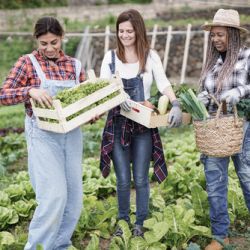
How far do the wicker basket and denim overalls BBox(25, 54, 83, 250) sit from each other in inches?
35.0

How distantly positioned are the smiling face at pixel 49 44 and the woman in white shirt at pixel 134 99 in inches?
22.5

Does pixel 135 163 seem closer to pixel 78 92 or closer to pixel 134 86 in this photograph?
pixel 134 86

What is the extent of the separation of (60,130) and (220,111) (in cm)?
120

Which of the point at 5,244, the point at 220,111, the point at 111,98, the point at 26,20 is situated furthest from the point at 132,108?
the point at 26,20

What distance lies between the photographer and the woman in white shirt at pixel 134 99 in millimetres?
3973

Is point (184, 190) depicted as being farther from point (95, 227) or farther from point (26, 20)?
point (26, 20)

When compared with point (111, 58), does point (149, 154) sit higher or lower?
lower

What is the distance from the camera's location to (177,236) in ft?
13.4

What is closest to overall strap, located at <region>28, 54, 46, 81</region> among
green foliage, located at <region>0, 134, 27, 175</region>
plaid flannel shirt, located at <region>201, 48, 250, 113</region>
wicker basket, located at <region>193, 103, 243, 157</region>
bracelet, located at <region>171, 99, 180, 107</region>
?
bracelet, located at <region>171, 99, 180, 107</region>

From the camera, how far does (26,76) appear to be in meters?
3.53

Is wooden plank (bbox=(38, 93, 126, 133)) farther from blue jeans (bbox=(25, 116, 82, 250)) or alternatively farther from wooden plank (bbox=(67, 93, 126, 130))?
blue jeans (bbox=(25, 116, 82, 250))

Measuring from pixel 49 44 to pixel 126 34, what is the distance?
2.27 feet

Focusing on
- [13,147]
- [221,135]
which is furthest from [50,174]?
[13,147]

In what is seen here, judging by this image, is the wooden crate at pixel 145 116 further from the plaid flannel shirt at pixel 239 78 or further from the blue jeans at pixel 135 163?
the plaid flannel shirt at pixel 239 78
